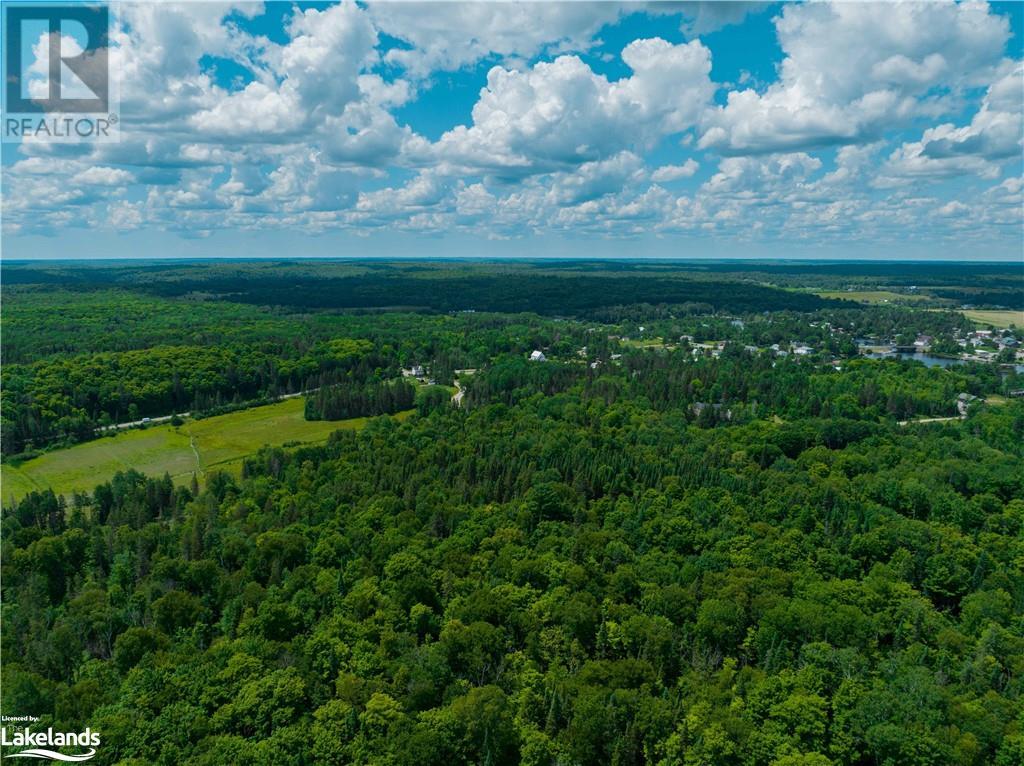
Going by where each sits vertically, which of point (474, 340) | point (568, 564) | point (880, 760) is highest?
point (474, 340)

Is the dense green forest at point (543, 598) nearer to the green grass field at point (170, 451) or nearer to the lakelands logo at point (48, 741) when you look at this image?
the lakelands logo at point (48, 741)

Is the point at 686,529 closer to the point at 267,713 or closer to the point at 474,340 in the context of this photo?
the point at 267,713

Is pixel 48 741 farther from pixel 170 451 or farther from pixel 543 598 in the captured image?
pixel 170 451

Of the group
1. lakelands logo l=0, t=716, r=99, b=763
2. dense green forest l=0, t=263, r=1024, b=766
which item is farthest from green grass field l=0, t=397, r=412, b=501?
lakelands logo l=0, t=716, r=99, b=763

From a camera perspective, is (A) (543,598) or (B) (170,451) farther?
(B) (170,451)

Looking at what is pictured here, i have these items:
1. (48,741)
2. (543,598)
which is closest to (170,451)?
(48,741)

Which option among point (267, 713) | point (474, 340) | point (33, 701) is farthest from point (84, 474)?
point (474, 340)

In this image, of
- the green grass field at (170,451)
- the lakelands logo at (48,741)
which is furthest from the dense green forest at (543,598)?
the green grass field at (170,451)
